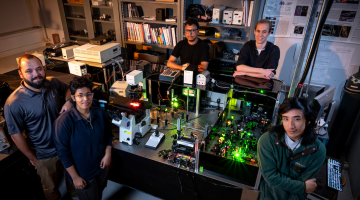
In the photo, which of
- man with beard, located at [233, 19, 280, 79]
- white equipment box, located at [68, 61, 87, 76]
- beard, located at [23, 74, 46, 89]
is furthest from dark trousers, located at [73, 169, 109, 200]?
man with beard, located at [233, 19, 280, 79]

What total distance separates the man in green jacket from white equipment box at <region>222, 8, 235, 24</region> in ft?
7.33

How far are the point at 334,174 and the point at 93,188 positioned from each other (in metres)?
1.97

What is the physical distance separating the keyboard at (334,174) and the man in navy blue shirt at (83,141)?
1.79 m

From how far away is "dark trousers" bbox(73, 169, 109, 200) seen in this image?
189cm

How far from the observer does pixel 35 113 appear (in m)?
1.81

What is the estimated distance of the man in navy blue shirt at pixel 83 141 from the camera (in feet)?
5.51

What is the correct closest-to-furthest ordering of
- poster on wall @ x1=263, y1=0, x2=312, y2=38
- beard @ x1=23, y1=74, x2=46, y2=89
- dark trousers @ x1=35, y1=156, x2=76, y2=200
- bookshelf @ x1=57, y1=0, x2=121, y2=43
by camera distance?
beard @ x1=23, y1=74, x2=46, y2=89, dark trousers @ x1=35, y1=156, x2=76, y2=200, poster on wall @ x1=263, y1=0, x2=312, y2=38, bookshelf @ x1=57, y1=0, x2=121, y2=43

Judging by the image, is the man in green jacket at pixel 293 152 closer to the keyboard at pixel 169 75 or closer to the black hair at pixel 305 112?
the black hair at pixel 305 112

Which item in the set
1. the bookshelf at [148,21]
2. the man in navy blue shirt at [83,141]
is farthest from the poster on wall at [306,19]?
the man in navy blue shirt at [83,141]

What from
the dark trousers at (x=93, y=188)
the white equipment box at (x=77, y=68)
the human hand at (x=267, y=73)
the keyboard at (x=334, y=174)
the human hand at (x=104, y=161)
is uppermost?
the human hand at (x=267, y=73)

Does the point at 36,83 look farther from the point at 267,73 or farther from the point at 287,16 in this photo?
the point at 287,16

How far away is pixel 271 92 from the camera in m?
2.13

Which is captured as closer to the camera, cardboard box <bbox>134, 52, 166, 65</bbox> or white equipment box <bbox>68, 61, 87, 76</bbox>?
white equipment box <bbox>68, 61, 87, 76</bbox>

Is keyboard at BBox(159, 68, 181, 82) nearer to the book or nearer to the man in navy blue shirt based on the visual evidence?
the man in navy blue shirt
